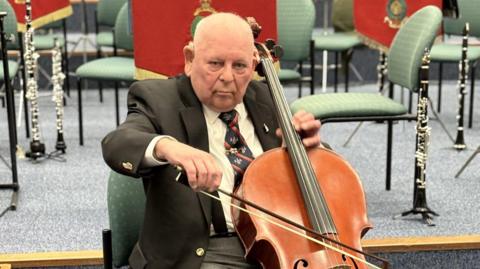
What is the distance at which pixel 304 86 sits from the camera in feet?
22.9

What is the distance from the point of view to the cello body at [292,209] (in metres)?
1.88

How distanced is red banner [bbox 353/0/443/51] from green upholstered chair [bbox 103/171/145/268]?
9.38 feet

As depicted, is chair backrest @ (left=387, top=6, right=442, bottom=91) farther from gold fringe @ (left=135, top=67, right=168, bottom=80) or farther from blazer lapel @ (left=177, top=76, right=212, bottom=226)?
blazer lapel @ (left=177, top=76, right=212, bottom=226)

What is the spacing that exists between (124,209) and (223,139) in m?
0.40

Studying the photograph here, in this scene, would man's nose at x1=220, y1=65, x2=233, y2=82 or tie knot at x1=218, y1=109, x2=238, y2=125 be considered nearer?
man's nose at x1=220, y1=65, x2=233, y2=82

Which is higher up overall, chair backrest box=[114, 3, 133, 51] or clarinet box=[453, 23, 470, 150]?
chair backrest box=[114, 3, 133, 51]

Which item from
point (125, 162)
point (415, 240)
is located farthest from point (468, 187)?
point (125, 162)


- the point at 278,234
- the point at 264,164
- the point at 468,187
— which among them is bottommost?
the point at 468,187

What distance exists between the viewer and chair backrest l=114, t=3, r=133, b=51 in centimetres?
489

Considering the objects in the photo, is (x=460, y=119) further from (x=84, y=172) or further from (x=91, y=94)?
(x=91, y=94)

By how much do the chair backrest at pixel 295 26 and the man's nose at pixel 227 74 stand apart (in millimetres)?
2666

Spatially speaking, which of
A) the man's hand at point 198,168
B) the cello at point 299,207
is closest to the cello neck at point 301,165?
the cello at point 299,207

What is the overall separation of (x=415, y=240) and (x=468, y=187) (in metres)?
0.99

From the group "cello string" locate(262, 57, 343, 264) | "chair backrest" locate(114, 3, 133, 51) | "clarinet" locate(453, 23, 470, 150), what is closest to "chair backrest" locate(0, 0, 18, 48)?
"chair backrest" locate(114, 3, 133, 51)
